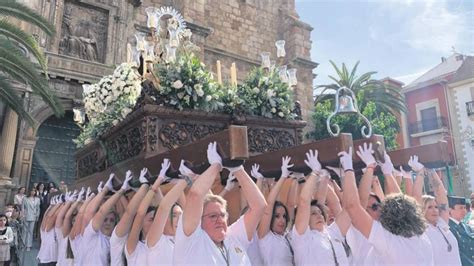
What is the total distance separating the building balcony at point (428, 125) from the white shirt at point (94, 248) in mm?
28098

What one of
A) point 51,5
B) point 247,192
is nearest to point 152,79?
point 247,192

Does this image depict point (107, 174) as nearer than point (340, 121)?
Yes

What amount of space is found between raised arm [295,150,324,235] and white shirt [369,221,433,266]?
1.68 feet

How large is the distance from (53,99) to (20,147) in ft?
9.57

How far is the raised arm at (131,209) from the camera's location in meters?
3.64

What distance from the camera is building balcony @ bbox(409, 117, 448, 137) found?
28.0 m

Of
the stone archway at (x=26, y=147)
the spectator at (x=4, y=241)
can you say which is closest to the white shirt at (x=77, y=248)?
the spectator at (x=4, y=241)

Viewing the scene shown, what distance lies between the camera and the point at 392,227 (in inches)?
122

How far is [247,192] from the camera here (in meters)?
3.20

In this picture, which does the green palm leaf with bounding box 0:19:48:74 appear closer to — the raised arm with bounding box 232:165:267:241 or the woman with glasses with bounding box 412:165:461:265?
the raised arm with bounding box 232:165:267:241

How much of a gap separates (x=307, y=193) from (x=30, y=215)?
9.19m

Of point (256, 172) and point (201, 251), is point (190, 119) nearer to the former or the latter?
point (256, 172)

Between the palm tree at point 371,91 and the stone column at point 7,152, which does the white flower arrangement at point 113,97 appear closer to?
the stone column at point 7,152

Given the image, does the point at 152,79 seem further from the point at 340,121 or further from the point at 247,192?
the point at 340,121
